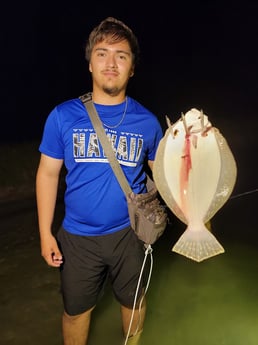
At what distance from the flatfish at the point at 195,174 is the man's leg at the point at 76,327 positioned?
102cm

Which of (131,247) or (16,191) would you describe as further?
(16,191)

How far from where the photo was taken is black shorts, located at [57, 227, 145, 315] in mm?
2242

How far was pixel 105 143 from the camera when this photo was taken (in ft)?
6.74

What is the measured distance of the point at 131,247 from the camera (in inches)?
91.0

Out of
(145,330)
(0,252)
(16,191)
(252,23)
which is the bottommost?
(16,191)

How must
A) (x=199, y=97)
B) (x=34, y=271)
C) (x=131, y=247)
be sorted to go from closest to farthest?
(x=131, y=247), (x=34, y=271), (x=199, y=97)

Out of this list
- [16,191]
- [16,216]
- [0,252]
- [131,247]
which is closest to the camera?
[131,247]

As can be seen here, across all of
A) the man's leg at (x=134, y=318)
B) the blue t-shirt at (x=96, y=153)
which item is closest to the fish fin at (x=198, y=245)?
the blue t-shirt at (x=96, y=153)

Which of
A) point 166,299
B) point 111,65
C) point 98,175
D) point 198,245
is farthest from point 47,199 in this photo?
point 166,299

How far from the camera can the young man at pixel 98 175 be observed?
6.74 ft

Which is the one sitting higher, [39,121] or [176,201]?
[176,201]

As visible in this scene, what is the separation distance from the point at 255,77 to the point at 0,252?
878 cm

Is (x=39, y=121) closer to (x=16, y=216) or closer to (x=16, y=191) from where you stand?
(x=16, y=191)

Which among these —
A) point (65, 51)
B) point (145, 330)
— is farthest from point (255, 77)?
point (145, 330)
